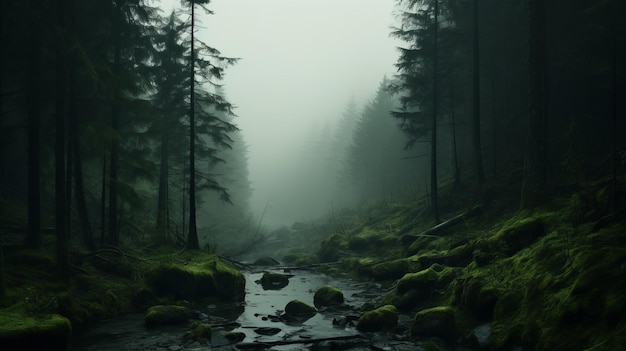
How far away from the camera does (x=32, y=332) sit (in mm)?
7285

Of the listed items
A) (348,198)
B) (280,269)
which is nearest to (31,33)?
(280,269)

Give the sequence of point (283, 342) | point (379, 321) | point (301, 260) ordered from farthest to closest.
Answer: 1. point (301, 260)
2. point (379, 321)
3. point (283, 342)

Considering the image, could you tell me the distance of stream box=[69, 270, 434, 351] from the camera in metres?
9.34

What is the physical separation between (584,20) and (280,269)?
21172 mm

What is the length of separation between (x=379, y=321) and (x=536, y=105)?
9.08 m

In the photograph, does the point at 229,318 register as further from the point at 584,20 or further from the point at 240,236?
the point at 240,236

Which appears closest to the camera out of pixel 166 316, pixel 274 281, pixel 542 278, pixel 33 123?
pixel 542 278

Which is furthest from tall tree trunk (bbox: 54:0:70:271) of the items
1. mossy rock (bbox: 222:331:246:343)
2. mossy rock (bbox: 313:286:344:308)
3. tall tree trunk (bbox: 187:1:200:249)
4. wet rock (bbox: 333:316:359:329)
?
wet rock (bbox: 333:316:359:329)

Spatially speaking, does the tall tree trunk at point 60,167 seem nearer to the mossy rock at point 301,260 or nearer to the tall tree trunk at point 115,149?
the tall tree trunk at point 115,149

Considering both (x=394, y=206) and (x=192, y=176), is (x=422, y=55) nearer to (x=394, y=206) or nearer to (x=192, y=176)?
(x=394, y=206)

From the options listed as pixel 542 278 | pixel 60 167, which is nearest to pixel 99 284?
pixel 60 167

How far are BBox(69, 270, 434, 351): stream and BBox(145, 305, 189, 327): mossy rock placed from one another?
0.28 m

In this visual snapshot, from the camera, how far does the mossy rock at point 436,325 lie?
30.7 ft

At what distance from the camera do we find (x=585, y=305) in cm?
692
